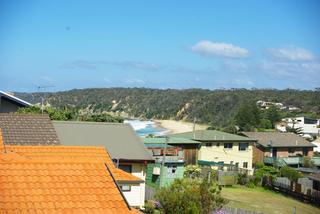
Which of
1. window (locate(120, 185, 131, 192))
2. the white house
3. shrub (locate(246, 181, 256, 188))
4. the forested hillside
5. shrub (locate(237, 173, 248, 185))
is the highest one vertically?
the forested hillside

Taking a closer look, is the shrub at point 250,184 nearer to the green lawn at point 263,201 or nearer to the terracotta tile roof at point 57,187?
the green lawn at point 263,201

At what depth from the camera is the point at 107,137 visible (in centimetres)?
2827

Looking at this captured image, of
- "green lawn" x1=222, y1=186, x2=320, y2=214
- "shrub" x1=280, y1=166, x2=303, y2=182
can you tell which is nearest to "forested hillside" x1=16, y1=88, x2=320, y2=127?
"shrub" x1=280, y1=166, x2=303, y2=182

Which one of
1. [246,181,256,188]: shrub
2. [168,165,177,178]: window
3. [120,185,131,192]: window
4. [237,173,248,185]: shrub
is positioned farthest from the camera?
[237,173,248,185]: shrub

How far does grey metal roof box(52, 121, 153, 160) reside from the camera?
88.4ft

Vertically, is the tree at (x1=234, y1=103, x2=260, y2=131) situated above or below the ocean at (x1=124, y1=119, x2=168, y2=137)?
above

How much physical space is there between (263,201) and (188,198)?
17843 mm

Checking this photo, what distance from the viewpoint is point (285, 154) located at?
2271 inches

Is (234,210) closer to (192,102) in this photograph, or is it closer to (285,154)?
(285,154)

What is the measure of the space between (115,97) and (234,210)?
17317 cm

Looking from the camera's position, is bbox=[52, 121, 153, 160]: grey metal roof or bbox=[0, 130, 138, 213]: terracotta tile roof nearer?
bbox=[0, 130, 138, 213]: terracotta tile roof

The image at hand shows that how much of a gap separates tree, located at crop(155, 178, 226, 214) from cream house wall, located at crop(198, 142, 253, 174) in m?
28.2

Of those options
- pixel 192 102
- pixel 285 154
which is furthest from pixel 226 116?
pixel 285 154

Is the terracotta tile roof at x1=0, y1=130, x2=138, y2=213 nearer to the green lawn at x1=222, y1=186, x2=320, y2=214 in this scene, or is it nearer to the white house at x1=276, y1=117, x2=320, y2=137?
the green lawn at x1=222, y1=186, x2=320, y2=214
